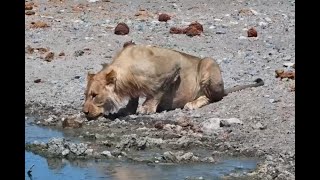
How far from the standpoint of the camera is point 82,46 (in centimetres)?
1330

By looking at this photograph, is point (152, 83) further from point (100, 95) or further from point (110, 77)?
point (100, 95)

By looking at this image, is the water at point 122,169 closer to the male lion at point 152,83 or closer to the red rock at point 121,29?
the male lion at point 152,83

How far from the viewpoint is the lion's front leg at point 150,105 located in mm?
8626

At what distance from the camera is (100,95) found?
322 inches

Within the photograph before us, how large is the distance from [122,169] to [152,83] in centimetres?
279

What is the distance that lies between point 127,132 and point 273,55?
486 cm

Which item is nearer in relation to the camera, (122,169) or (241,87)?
(122,169)

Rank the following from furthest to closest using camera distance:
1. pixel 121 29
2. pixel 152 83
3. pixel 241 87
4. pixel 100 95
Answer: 1. pixel 121 29
2. pixel 241 87
3. pixel 152 83
4. pixel 100 95

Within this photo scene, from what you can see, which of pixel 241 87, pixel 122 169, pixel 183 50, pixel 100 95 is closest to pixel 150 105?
pixel 100 95

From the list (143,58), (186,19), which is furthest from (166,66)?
(186,19)

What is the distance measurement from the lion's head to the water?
5.74 feet

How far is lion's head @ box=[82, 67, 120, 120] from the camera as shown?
8.13m

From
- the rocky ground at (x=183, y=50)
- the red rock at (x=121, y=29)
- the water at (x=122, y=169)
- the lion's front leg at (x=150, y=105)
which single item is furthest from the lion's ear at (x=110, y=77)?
the red rock at (x=121, y=29)
